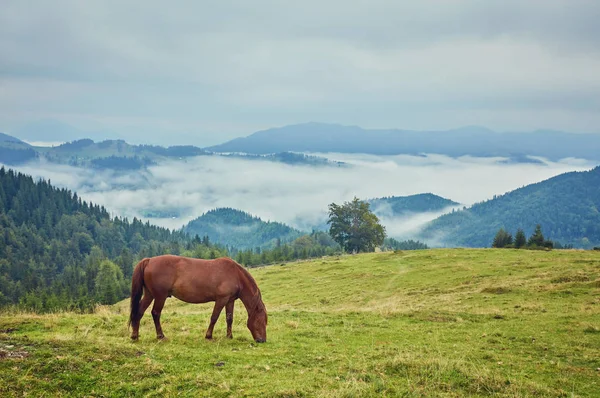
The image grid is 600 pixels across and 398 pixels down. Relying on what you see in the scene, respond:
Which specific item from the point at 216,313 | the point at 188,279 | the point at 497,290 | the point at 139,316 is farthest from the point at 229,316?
the point at 497,290

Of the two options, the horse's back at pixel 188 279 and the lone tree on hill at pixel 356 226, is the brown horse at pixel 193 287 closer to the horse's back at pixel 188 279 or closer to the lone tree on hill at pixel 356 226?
the horse's back at pixel 188 279

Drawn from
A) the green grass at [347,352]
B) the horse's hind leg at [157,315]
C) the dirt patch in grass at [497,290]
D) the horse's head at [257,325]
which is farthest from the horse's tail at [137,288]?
the dirt patch in grass at [497,290]

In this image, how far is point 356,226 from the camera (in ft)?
269

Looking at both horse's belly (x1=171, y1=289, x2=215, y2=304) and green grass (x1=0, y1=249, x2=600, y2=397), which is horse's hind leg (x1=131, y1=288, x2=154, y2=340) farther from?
horse's belly (x1=171, y1=289, x2=215, y2=304)

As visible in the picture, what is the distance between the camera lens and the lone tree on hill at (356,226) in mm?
81438

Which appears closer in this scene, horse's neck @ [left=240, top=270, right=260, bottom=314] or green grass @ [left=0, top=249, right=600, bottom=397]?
green grass @ [left=0, top=249, right=600, bottom=397]

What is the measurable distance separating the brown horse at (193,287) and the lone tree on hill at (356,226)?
65.0 m

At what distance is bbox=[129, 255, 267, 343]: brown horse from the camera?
50.4ft

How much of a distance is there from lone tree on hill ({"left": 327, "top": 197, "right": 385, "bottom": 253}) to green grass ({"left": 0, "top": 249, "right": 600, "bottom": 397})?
51161 mm

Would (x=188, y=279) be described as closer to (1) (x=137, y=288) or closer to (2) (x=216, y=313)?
(2) (x=216, y=313)

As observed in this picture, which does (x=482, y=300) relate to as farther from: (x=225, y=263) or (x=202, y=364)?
(x=202, y=364)

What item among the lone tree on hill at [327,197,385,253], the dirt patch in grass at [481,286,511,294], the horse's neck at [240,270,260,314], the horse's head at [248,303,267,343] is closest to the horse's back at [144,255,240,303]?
the horse's neck at [240,270,260,314]

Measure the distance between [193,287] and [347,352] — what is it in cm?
580

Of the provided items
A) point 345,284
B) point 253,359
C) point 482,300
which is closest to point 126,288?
point 345,284
